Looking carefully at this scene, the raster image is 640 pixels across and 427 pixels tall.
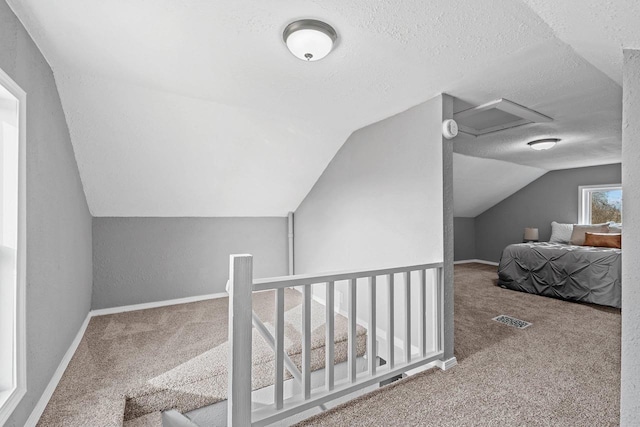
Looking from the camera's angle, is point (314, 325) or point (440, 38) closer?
point (440, 38)

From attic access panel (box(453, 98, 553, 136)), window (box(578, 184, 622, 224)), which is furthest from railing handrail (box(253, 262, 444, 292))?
window (box(578, 184, 622, 224))

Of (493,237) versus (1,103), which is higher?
(1,103)

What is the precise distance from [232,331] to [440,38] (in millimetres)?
1864

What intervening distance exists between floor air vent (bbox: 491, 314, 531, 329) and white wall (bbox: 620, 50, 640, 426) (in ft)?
6.20

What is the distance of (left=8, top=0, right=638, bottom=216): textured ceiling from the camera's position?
1458 mm

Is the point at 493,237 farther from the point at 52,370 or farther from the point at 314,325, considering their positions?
the point at 52,370

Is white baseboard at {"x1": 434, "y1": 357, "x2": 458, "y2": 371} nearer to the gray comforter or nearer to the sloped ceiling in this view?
the gray comforter

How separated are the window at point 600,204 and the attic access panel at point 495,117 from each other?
3.53 m

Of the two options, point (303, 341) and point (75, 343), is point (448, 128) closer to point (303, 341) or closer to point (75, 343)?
point (303, 341)

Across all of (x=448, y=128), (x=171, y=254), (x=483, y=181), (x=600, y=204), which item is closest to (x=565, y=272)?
(x=483, y=181)

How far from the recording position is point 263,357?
7.89ft

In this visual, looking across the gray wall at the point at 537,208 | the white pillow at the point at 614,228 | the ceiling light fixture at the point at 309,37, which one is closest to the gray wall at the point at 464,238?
the gray wall at the point at 537,208

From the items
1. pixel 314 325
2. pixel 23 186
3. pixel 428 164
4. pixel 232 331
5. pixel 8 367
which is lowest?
pixel 314 325

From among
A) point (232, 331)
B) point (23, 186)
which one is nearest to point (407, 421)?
point (232, 331)
